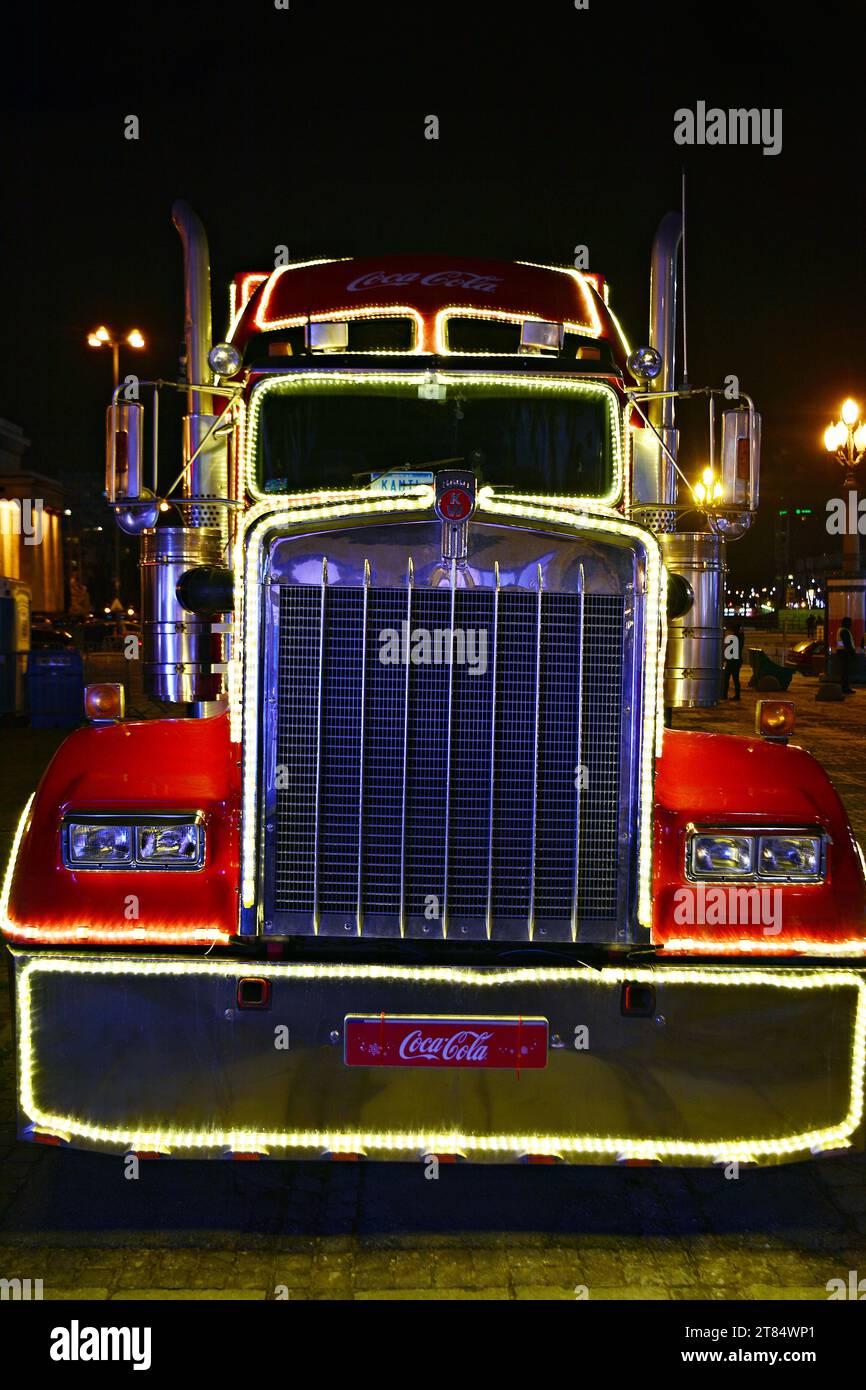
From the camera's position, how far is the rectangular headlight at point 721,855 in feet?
12.7

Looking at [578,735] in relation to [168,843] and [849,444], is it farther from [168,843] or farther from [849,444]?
[849,444]

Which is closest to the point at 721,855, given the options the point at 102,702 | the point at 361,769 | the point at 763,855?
the point at 763,855

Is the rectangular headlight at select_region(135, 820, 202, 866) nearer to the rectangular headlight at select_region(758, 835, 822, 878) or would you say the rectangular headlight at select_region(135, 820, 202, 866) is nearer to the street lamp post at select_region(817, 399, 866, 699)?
the rectangular headlight at select_region(758, 835, 822, 878)

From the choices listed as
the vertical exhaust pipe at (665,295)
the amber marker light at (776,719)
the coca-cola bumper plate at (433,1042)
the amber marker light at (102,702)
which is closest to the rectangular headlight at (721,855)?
the coca-cola bumper plate at (433,1042)

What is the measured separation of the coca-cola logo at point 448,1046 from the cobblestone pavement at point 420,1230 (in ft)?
2.15

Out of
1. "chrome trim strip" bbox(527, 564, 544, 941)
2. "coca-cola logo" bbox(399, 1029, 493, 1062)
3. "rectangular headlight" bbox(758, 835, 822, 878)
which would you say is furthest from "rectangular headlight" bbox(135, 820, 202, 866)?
"rectangular headlight" bbox(758, 835, 822, 878)

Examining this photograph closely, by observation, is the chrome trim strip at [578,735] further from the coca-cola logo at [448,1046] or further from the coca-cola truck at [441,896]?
the coca-cola logo at [448,1046]

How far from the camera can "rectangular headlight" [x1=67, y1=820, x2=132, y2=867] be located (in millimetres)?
3818

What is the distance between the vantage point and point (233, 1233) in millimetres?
3801

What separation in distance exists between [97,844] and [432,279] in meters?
3.50

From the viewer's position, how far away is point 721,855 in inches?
153

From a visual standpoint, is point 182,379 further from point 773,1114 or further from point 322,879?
point 773,1114
